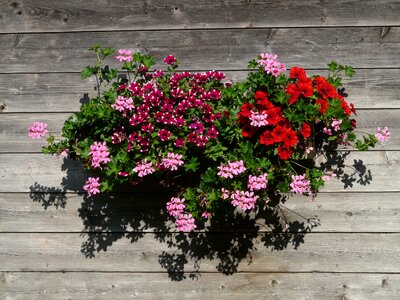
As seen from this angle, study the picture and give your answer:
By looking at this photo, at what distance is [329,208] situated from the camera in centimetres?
244

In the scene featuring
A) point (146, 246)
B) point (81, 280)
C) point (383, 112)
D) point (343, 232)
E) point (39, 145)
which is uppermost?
point (383, 112)

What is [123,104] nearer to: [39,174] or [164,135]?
[164,135]

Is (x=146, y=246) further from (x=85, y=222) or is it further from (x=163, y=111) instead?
(x=163, y=111)

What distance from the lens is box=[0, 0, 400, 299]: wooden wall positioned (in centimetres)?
238

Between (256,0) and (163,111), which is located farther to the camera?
(256,0)

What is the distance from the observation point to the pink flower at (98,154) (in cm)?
210

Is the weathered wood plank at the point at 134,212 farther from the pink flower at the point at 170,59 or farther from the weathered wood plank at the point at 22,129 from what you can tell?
the pink flower at the point at 170,59

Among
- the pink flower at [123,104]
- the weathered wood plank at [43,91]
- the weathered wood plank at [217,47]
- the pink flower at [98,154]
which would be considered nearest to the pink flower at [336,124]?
the weathered wood plank at [217,47]

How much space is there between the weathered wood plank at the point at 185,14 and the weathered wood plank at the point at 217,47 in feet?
0.11

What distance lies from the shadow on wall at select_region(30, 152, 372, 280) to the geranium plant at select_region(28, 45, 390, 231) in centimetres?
24

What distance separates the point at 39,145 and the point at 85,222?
0.46m

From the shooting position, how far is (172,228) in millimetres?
2494

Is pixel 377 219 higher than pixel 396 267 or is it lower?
higher

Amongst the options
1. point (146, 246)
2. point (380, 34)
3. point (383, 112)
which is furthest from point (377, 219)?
point (146, 246)
